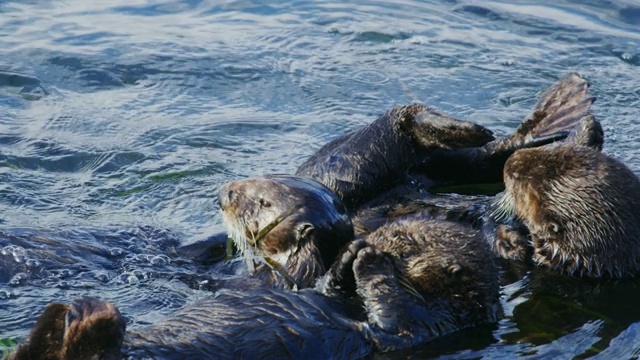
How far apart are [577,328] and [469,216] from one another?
1.24 meters

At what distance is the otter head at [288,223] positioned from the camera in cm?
545

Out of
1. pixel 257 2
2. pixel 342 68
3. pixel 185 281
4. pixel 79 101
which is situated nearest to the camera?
pixel 185 281

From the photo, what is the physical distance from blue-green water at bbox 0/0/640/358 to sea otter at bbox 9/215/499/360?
0.21 meters

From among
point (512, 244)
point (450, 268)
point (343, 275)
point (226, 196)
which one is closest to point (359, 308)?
point (343, 275)

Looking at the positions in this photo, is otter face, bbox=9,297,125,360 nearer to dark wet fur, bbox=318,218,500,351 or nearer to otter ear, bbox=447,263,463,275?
dark wet fur, bbox=318,218,500,351

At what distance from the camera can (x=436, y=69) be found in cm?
985

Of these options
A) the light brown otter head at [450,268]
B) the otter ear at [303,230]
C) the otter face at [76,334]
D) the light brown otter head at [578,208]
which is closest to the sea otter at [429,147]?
the light brown otter head at [578,208]

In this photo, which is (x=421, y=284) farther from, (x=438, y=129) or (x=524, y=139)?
(x=524, y=139)

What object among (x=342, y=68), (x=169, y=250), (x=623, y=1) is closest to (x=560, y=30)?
(x=623, y=1)

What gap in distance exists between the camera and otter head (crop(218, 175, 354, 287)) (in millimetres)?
5449

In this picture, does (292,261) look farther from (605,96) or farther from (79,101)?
(605,96)

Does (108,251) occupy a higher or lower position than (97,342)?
lower

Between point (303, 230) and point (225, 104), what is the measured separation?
3.75 meters

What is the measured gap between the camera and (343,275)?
512 centimetres
